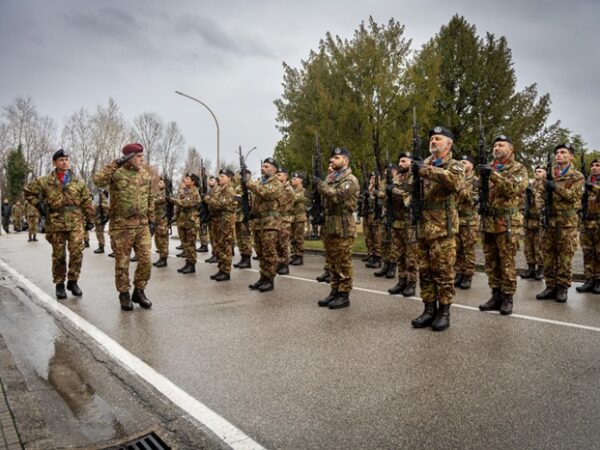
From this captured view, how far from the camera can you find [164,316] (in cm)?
638

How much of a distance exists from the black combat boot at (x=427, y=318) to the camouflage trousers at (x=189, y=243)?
6.29m

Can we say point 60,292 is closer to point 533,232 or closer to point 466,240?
point 466,240

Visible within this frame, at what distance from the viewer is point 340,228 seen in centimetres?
667

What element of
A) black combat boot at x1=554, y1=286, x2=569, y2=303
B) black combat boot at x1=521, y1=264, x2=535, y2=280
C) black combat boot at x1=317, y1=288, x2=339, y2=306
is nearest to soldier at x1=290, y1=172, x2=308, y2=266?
black combat boot at x1=521, y1=264, x2=535, y2=280

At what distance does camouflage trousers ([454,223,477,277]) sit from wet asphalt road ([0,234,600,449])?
3.18 ft

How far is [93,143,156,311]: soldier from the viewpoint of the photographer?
22.1 feet

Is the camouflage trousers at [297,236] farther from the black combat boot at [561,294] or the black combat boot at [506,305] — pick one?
the black combat boot at [506,305]

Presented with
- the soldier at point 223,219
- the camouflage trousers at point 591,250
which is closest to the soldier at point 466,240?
the camouflage trousers at point 591,250

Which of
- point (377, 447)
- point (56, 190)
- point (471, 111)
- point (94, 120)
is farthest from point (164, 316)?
point (94, 120)

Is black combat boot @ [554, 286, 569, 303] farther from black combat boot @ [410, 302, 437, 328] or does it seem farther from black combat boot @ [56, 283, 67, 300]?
black combat boot @ [56, 283, 67, 300]

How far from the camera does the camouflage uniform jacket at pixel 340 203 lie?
6430 millimetres

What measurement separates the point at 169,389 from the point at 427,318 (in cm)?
307

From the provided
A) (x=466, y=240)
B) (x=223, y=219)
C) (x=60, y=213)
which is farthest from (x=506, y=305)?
(x=60, y=213)

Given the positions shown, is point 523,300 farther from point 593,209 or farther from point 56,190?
point 56,190
